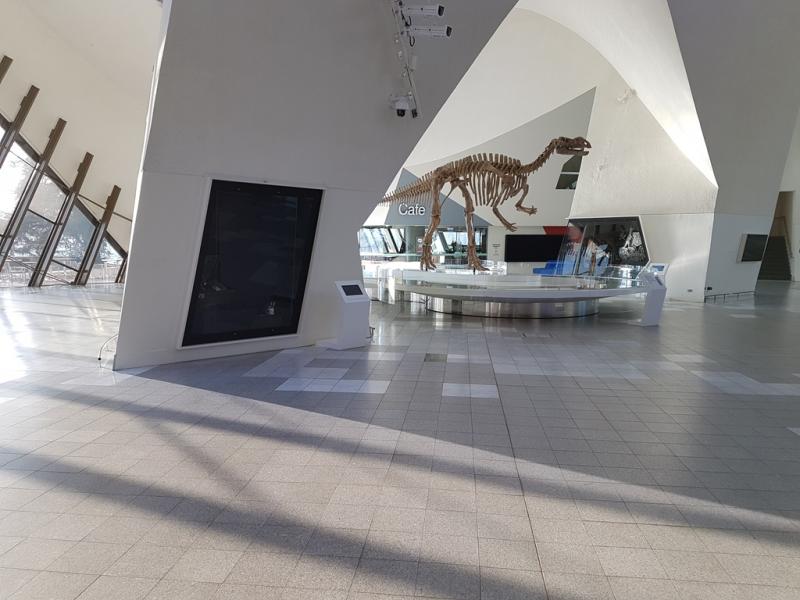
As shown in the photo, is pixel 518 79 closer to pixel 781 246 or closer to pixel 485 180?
pixel 485 180

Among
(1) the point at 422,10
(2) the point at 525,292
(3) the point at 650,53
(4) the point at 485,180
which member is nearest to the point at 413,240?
(4) the point at 485,180

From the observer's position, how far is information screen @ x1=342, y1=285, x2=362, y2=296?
29.5 feet

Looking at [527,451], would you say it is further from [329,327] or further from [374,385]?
[329,327]

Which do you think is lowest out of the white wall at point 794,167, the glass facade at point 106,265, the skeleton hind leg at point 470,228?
the glass facade at point 106,265

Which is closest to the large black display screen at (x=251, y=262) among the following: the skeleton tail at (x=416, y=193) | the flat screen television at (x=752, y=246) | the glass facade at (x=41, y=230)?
the skeleton tail at (x=416, y=193)

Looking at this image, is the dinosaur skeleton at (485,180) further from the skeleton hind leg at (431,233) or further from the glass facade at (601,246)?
the glass facade at (601,246)

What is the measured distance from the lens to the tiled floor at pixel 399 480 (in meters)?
2.80

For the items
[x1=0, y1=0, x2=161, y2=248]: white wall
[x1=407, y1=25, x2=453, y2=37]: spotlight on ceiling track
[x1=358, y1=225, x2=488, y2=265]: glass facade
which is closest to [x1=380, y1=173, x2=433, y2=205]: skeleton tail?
[x1=407, y1=25, x2=453, y2=37]: spotlight on ceiling track

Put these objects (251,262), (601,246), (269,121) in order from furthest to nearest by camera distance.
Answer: (601,246) → (251,262) → (269,121)

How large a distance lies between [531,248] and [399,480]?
28248 millimetres

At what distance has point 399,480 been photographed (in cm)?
396

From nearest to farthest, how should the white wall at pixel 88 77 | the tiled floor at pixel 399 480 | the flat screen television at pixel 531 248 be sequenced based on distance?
1. the tiled floor at pixel 399 480
2. the white wall at pixel 88 77
3. the flat screen television at pixel 531 248

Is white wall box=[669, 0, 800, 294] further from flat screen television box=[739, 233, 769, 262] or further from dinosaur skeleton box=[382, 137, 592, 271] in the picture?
dinosaur skeleton box=[382, 137, 592, 271]

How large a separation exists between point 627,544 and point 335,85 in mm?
7091
